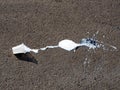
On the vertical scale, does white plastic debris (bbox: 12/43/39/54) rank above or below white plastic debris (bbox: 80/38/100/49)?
above

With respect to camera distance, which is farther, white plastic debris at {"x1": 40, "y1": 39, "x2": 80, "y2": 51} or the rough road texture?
white plastic debris at {"x1": 40, "y1": 39, "x2": 80, "y2": 51}

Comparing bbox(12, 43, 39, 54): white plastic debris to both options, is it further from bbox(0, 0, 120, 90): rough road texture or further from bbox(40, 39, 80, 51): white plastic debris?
bbox(40, 39, 80, 51): white plastic debris

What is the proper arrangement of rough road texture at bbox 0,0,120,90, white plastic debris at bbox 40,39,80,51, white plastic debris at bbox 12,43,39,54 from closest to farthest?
1. rough road texture at bbox 0,0,120,90
2. white plastic debris at bbox 12,43,39,54
3. white plastic debris at bbox 40,39,80,51

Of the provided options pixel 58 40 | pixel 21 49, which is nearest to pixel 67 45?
pixel 58 40

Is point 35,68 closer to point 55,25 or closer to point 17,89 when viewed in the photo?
point 17,89

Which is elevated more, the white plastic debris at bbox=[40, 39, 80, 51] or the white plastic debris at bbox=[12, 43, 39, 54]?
the white plastic debris at bbox=[12, 43, 39, 54]

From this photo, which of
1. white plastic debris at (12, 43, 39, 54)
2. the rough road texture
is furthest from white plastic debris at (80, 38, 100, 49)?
white plastic debris at (12, 43, 39, 54)

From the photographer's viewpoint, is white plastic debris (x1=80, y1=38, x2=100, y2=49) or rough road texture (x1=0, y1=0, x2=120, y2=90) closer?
rough road texture (x1=0, y1=0, x2=120, y2=90)

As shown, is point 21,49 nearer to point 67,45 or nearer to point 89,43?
point 67,45

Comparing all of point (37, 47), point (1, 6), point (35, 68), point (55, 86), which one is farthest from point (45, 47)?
point (1, 6)

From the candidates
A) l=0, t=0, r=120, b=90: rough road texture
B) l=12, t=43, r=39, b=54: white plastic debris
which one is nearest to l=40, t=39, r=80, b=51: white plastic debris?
l=0, t=0, r=120, b=90: rough road texture

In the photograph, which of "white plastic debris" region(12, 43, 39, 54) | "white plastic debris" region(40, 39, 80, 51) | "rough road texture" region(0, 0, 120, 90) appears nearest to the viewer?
"rough road texture" region(0, 0, 120, 90)
